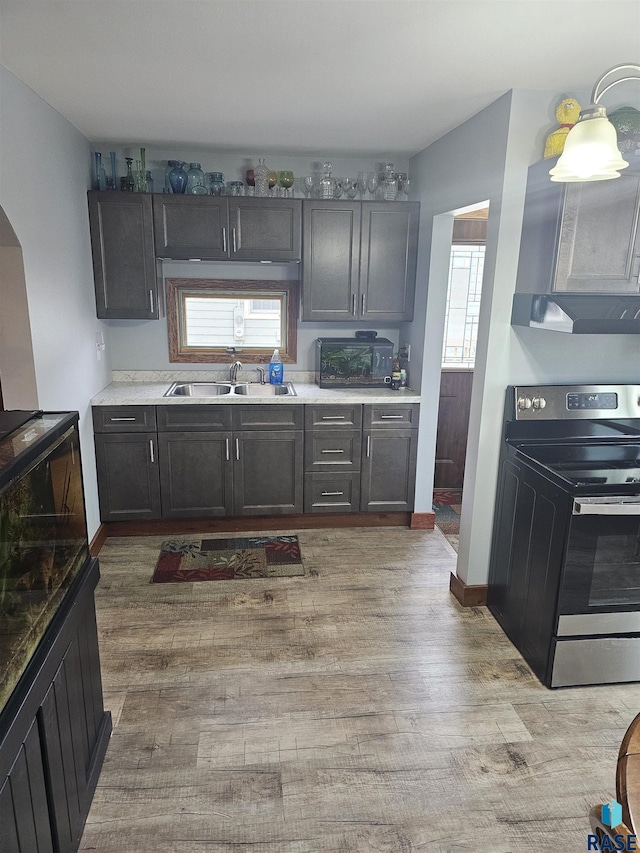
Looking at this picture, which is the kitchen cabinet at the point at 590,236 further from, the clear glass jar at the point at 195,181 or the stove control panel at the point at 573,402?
the clear glass jar at the point at 195,181

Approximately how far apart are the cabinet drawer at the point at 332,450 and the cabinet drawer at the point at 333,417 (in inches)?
1.7

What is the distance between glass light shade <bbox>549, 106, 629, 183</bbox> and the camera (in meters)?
1.52

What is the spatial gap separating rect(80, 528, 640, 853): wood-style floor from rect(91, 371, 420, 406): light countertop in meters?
1.15

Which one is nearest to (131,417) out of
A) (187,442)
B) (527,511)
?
(187,442)

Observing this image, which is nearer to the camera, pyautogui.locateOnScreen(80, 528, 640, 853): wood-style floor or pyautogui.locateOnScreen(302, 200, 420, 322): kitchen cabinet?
pyautogui.locateOnScreen(80, 528, 640, 853): wood-style floor

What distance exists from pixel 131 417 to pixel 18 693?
2540mm

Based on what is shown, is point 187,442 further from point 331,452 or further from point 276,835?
point 276,835

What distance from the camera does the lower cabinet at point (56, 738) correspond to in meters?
1.32

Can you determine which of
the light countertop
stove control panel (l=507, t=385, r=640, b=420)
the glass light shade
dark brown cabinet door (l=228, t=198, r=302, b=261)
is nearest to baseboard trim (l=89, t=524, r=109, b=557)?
the light countertop

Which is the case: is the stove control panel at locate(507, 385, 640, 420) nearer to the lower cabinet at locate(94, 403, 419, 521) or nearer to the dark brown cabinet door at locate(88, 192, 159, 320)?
the lower cabinet at locate(94, 403, 419, 521)

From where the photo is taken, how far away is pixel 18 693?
137cm

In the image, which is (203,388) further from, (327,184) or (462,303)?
(462,303)

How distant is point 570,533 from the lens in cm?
238

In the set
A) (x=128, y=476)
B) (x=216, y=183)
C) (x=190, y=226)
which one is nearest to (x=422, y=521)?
(x=128, y=476)
